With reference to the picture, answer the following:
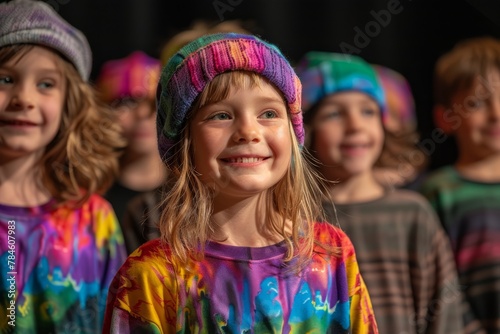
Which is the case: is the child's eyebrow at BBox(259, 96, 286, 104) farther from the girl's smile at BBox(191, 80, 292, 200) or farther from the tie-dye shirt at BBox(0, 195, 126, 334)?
the tie-dye shirt at BBox(0, 195, 126, 334)

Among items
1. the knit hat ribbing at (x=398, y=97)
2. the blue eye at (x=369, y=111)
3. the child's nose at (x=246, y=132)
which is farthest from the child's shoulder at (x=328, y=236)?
the knit hat ribbing at (x=398, y=97)

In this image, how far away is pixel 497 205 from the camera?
3021 millimetres

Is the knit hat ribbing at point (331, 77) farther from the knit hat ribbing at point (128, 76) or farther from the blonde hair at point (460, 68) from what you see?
the knit hat ribbing at point (128, 76)

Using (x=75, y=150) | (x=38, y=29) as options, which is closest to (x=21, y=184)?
(x=75, y=150)

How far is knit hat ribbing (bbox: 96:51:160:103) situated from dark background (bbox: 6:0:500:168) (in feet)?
0.08

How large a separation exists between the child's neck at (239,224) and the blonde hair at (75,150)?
2.58 feet

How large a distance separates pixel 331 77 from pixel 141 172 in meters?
0.71

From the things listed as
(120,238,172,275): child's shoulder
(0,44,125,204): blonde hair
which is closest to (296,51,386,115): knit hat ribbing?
(0,44,125,204): blonde hair

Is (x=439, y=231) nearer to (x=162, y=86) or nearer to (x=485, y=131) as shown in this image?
(x=485, y=131)

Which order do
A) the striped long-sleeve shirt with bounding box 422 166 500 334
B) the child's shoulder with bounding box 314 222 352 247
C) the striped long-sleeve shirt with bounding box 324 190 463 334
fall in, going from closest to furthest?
the child's shoulder with bounding box 314 222 352 247 → the striped long-sleeve shirt with bounding box 324 190 463 334 → the striped long-sleeve shirt with bounding box 422 166 500 334

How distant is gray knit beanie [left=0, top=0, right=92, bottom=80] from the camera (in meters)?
2.31

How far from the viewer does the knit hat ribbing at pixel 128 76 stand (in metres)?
2.78

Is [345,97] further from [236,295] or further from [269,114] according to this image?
[236,295]

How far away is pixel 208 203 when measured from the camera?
1.81 meters
